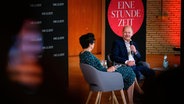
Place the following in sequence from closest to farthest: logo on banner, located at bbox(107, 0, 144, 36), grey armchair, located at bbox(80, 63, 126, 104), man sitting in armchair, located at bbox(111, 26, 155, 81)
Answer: grey armchair, located at bbox(80, 63, 126, 104) < man sitting in armchair, located at bbox(111, 26, 155, 81) < logo on banner, located at bbox(107, 0, 144, 36)

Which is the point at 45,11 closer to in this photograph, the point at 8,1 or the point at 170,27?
the point at 8,1

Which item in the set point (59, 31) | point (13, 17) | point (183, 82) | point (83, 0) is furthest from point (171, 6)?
point (183, 82)

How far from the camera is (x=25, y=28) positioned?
239 inches

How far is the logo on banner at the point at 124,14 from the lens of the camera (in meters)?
8.06

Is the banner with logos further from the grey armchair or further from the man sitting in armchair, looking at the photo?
the grey armchair

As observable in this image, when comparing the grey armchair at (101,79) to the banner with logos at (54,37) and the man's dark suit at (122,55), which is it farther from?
the banner with logos at (54,37)

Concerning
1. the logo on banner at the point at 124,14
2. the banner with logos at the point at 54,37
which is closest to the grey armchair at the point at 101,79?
the banner with logos at the point at 54,37

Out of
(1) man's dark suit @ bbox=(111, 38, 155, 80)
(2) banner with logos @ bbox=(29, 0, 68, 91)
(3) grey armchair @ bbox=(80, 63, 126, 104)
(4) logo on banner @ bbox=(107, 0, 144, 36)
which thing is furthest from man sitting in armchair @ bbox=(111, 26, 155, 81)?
(4) logo on banner @ bbox=(107, 0, 144, 36)

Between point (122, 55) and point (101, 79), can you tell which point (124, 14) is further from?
point (101, 79)

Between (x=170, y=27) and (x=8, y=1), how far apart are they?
371 inches

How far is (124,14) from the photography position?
809 cm

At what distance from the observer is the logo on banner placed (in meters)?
8.06

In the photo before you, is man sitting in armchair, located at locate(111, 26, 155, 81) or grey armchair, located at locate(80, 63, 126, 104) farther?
man sitting in armchair, located at locate(111, 26, 155, 81)

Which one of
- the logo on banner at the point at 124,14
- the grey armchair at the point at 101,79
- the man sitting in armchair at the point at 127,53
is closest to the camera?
the grey armchair at the point at 101,79
